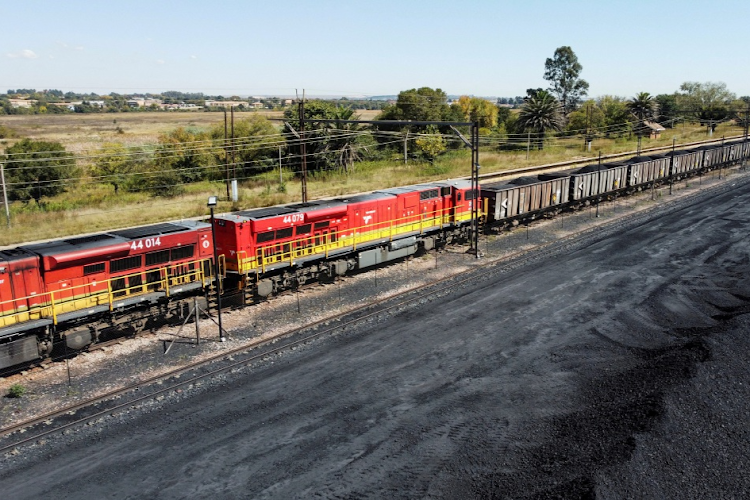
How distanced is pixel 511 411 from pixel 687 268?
20.6 metres

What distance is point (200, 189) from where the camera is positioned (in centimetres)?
5584

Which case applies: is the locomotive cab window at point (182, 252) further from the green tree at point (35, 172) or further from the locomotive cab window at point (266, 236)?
the green tree at point (35, 172)

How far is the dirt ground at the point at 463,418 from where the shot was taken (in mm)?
13523

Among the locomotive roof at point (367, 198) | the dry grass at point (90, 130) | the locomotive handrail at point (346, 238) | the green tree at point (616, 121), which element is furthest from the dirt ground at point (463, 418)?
the green tree at point (616, 121)

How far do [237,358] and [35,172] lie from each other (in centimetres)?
4297

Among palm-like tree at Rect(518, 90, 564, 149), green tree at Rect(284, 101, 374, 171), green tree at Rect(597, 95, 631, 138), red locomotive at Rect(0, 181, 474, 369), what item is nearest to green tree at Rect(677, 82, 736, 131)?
green tree at Rect(597, 95, 631, 138)

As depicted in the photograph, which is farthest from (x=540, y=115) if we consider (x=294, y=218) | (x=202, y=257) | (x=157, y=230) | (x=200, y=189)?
(x=157, y=230)

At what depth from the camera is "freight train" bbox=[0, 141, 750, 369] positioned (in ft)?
64.9

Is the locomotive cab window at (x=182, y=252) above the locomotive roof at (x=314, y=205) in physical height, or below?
below

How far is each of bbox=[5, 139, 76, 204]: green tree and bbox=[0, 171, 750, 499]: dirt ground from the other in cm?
3857

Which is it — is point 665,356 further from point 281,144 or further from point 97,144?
point 97,144

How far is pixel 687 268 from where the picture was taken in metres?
31.6

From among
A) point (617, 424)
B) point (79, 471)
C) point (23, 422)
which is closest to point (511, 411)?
point (617, 424)

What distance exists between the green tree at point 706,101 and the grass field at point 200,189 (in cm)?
3717
